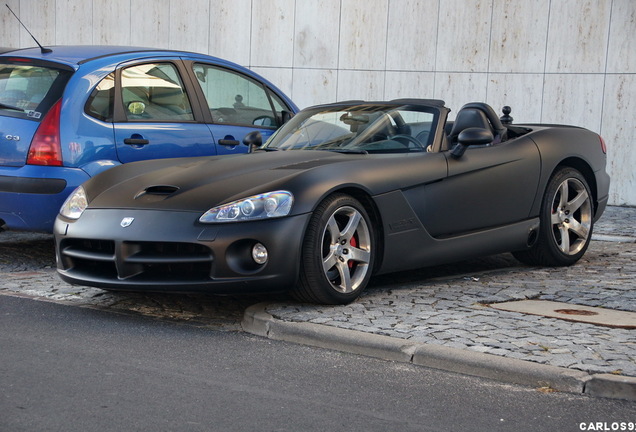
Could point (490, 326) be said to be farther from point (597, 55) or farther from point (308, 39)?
point (308, 39)

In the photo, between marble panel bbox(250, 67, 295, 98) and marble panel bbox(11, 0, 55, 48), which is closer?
marble panel bbox(250, 67, 295, 98)

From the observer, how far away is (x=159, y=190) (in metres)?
6.49

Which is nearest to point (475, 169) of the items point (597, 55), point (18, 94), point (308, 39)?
point (18, 94)

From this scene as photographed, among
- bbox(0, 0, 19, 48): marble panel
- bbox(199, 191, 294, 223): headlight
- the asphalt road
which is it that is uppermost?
bbox(0, 0, 19, 48): marble panel

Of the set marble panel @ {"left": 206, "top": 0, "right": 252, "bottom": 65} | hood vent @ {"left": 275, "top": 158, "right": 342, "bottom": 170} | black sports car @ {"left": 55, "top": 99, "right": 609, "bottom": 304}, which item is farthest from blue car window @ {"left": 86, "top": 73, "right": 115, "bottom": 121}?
marble panel @ {"left": 206, "top": 0, "right": 252, "bottom": 65}

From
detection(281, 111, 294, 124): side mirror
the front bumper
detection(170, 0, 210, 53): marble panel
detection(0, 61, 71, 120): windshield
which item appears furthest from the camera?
detection(170, 0, 210, 53): marble panel

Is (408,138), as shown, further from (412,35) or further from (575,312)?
(412,35)

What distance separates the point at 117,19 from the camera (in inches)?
704

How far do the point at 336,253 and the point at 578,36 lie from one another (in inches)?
318

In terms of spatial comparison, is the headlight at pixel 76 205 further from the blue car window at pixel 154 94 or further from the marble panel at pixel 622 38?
the marble panel at pixel 622 38

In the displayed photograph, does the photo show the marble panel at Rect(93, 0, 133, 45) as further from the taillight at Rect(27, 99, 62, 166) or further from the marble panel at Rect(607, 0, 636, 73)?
the taillight at Rect(27, 99, 62, 166)

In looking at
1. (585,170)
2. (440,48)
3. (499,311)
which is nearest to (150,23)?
(440,48)

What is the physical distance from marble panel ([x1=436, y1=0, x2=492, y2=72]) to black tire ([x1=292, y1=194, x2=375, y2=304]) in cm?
797

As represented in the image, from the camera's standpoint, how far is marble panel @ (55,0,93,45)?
18.3m
